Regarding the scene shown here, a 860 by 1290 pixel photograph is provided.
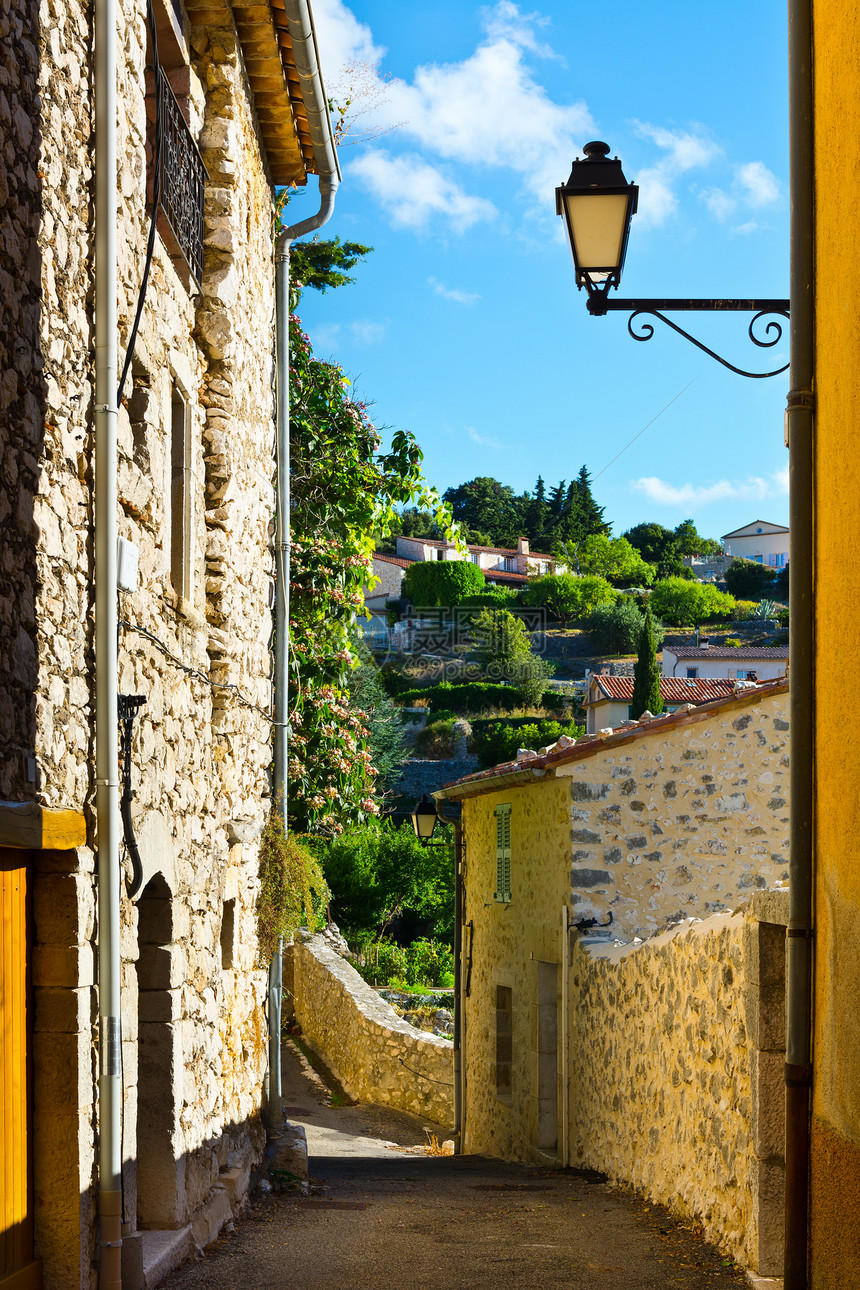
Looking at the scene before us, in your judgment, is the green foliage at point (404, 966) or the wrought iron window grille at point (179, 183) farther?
the green foliage at point (404, 966)

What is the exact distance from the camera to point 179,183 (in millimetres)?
5844

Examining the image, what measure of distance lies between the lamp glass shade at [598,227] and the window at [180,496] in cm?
228

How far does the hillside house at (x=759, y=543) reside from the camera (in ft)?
275

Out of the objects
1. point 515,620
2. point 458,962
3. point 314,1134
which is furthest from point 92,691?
point 515,620

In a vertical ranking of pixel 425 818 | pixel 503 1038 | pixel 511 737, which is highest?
pixel 425 818

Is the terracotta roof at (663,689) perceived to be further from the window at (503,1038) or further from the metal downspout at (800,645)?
the metal downspout at (800,645)

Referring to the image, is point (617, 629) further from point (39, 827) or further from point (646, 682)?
point (39, 827)

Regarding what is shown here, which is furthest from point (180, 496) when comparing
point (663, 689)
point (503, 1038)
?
point (663, 689)

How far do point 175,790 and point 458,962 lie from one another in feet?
30.8

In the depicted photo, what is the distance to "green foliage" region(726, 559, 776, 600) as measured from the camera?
69375mm

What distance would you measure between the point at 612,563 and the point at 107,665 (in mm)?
71351

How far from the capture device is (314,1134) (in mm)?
11906

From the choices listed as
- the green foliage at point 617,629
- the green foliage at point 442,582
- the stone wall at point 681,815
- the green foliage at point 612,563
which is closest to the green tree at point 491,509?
the green foliage at point 612,563

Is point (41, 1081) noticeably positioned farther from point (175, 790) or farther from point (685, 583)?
point (685, 583)
